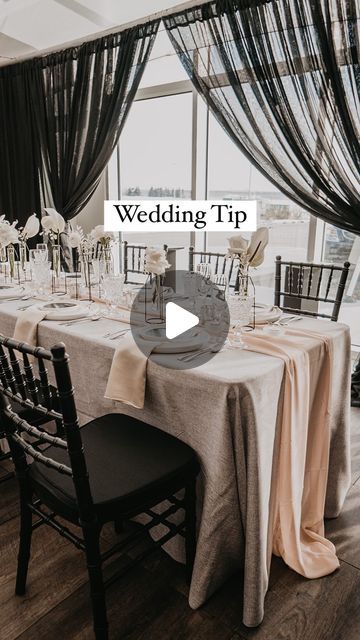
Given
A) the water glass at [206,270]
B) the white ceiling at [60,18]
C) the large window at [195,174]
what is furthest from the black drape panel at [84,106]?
the water glass at [206,270]

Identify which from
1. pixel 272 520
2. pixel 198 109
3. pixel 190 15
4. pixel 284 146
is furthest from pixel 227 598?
pixel 198 109

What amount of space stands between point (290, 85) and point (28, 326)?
7.11 feet

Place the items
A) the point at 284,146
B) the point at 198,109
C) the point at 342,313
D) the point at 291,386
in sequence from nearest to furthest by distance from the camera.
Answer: the point at 291,386
the point at 284,146
the point at 342,313
the point at 198,109

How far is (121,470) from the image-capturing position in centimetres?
125

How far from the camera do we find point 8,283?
8.48ft

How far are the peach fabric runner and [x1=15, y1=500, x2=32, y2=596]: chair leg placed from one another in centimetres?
75

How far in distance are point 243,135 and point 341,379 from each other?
2001 millimetres

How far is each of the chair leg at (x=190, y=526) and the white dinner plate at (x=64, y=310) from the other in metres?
0.84

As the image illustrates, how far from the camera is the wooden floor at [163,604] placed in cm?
129

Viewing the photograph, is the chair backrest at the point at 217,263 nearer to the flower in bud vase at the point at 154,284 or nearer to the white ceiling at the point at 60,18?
the flower in bud vase at the point at 154,284

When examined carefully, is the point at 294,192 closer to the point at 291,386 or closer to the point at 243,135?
the point at 243,135

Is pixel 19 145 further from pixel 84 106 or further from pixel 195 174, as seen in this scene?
pixel 195 174

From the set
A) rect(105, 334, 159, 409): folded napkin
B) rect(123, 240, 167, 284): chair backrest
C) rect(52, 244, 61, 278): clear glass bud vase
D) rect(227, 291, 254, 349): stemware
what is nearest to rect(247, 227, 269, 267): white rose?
rect(227, 291, 254, 349): stemware

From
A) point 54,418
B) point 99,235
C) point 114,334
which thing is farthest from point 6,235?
point 54,418
